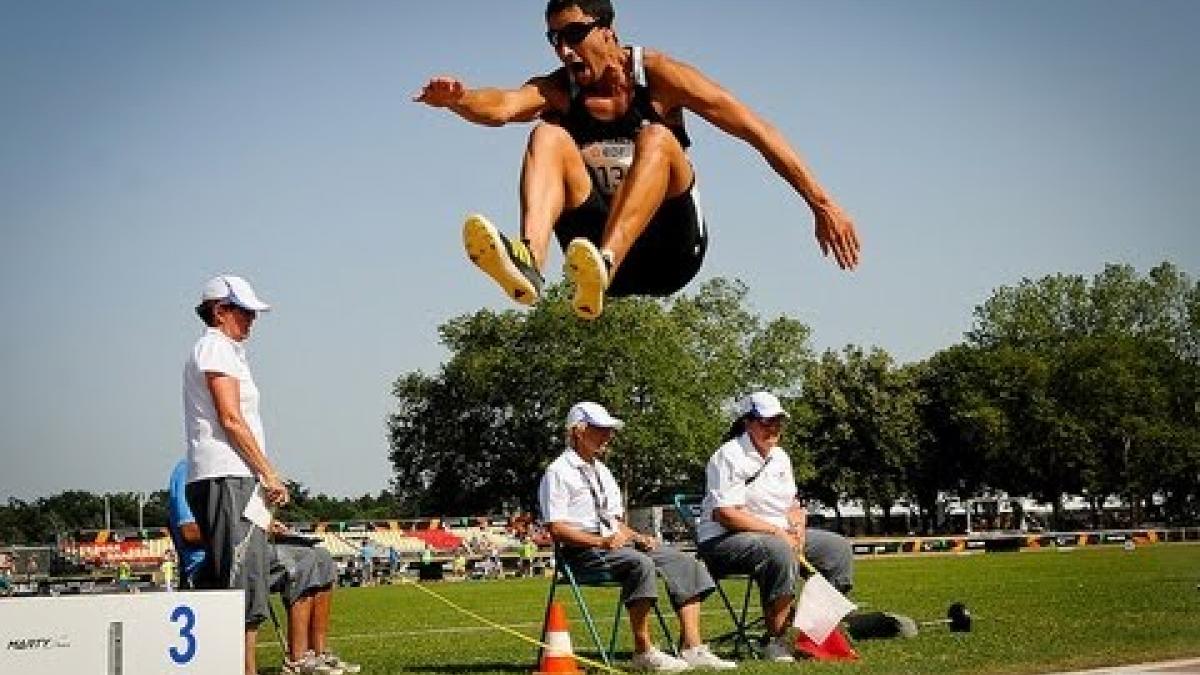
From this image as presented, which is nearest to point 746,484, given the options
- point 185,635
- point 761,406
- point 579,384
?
point 761,406

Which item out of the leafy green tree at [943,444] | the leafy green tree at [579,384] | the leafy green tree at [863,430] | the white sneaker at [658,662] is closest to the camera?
the white sneaker at [658,662]

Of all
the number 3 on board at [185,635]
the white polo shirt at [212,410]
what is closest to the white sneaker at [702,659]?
the white polo shirt at [212,410]

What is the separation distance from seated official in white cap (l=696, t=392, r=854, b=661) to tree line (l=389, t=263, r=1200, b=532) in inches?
35.6

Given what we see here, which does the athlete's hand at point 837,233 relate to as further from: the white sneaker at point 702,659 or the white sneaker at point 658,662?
the white sneaker at point 702,659

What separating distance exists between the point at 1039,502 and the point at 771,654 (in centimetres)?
6163

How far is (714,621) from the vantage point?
46.4 ft

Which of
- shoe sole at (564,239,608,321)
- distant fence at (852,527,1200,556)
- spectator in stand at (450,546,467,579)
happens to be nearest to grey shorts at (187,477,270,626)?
shoe sole at (564,239,608,321)

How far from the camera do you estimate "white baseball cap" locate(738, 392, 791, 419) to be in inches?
401

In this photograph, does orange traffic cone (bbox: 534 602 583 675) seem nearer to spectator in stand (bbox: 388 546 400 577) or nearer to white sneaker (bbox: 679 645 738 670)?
white sneaker (bbox: 679 645 738 670)

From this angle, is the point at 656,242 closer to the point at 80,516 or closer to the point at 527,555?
the point at 527,555

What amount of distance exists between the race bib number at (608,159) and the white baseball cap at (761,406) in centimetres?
456

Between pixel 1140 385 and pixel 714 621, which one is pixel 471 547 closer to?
pixel 1140 385

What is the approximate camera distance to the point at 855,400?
78500 millimetres

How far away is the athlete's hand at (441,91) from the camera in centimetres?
551
